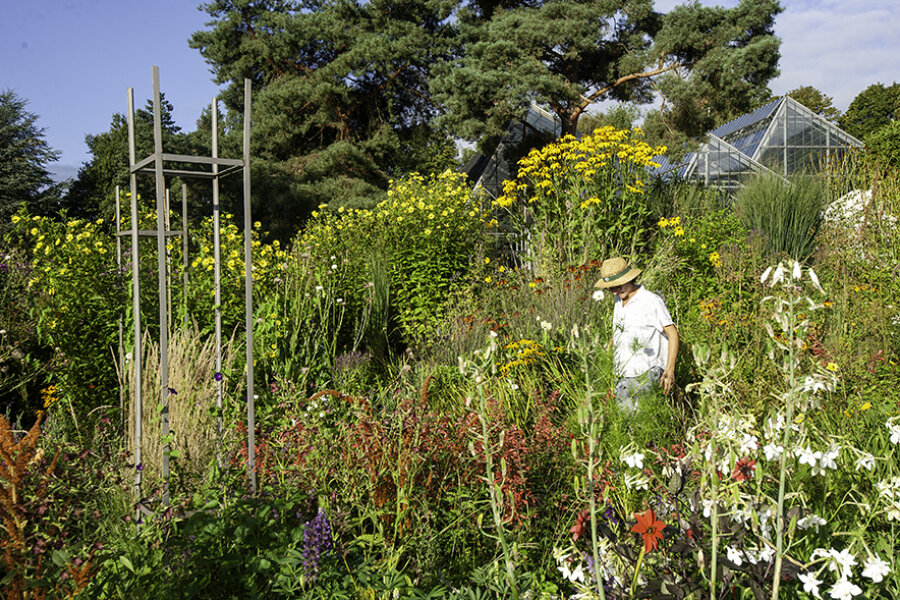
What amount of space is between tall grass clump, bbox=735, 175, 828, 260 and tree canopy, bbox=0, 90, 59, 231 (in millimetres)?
16739

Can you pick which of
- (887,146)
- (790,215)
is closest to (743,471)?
(790,215)

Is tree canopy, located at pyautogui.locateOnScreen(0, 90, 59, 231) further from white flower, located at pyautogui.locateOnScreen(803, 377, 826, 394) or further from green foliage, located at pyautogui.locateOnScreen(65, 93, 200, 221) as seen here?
white flower, located at pyautogui.locateOnScreen(803, 377, 826, 394)

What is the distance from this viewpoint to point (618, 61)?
44.8 ft

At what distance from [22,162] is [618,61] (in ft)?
50.4

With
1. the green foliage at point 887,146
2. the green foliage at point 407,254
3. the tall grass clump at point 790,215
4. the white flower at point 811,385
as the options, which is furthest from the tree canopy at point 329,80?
the white flower at point 811,385

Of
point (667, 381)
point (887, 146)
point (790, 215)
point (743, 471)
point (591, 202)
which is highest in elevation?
point (887, 146)

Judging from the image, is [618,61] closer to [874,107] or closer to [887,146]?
[887,146]

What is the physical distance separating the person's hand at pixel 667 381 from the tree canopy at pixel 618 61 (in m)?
9.32

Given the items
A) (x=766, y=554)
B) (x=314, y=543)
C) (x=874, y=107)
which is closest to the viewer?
(x=766, y=554)

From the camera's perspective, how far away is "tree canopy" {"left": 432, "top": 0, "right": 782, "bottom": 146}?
1221 centimetres

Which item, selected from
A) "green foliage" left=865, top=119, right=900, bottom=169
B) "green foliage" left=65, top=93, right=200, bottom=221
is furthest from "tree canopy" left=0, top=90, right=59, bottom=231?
"green foliage" left=865, top=119, right=900, bottom=169

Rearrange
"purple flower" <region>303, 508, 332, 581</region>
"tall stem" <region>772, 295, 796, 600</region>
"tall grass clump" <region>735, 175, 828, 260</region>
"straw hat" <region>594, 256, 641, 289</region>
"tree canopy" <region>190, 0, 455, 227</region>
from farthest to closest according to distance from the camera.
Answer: "tree canopy" <region>190, 0, 455, 227</region>, "tall grass clump" <region>735, 175, 828, 260</region>, "straw hat" <region>594, 256, 641, 289</region>, "purple flower" <region>303, 508, 332, 581</region>, "tall stem" <region>772, 295, 796, 600</region>

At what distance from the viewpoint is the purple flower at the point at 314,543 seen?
6.35 feet

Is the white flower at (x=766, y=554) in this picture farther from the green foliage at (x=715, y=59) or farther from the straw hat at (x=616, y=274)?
the green foliage at (x=715, y=59)
